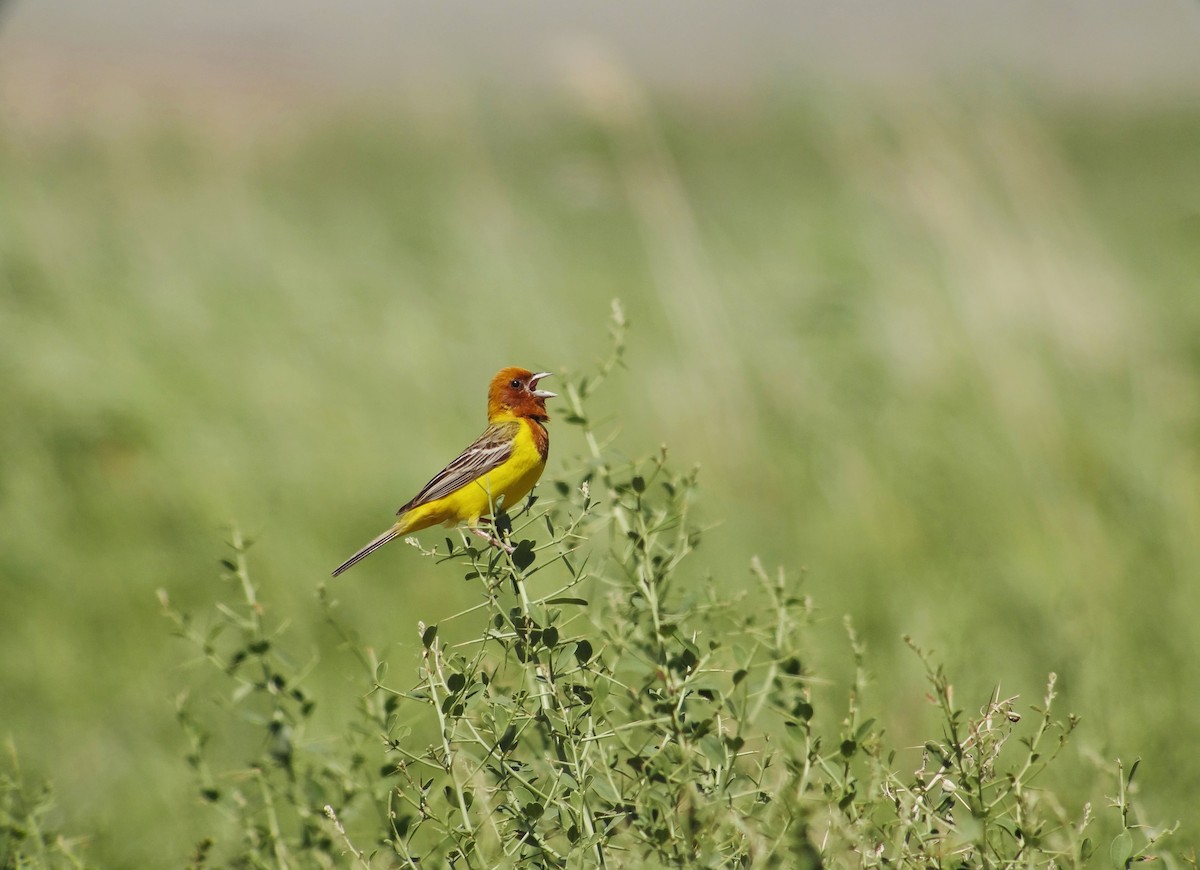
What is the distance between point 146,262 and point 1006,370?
518cm

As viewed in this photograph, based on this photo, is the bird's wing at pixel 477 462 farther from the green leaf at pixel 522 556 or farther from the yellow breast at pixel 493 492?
the green leaf at pixel 522 556

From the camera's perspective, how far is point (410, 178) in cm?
1581

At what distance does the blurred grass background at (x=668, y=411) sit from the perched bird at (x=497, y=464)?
111 centimetres

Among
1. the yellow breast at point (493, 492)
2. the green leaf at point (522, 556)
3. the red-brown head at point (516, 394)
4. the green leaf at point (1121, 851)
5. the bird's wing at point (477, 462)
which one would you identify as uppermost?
the red-brown head at point (516, 394)

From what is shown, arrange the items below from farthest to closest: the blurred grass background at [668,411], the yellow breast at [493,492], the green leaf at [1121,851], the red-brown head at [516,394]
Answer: the blurred grass background at [668,411] < the yellow breast at [493,492] < the red-brown head at [516,394] < the green leaf at [1121,851]

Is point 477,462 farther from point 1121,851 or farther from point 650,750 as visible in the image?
point 1121,851

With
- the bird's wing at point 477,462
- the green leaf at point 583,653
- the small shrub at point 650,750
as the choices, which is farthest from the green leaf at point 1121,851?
the bird's wing at point 477,462

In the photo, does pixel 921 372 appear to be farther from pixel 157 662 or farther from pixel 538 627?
pixel 538 627

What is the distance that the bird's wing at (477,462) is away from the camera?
3117 mm

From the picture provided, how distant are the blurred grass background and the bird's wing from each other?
1214 millimetres

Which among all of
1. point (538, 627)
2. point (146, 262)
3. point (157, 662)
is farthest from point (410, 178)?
point (538, 627)

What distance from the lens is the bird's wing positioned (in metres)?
3.12

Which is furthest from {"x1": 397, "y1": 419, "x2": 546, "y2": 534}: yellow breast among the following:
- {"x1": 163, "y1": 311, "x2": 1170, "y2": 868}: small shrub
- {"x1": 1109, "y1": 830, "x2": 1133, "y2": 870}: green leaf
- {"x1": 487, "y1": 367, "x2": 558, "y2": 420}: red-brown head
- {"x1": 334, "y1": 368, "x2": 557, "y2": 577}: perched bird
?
{"x1": 1109, "y1": 830, "x2": 1133, "y2": 870}: green leaf

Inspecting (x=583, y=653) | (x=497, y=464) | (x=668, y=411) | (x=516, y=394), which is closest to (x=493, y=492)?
(x=497, y=464)
